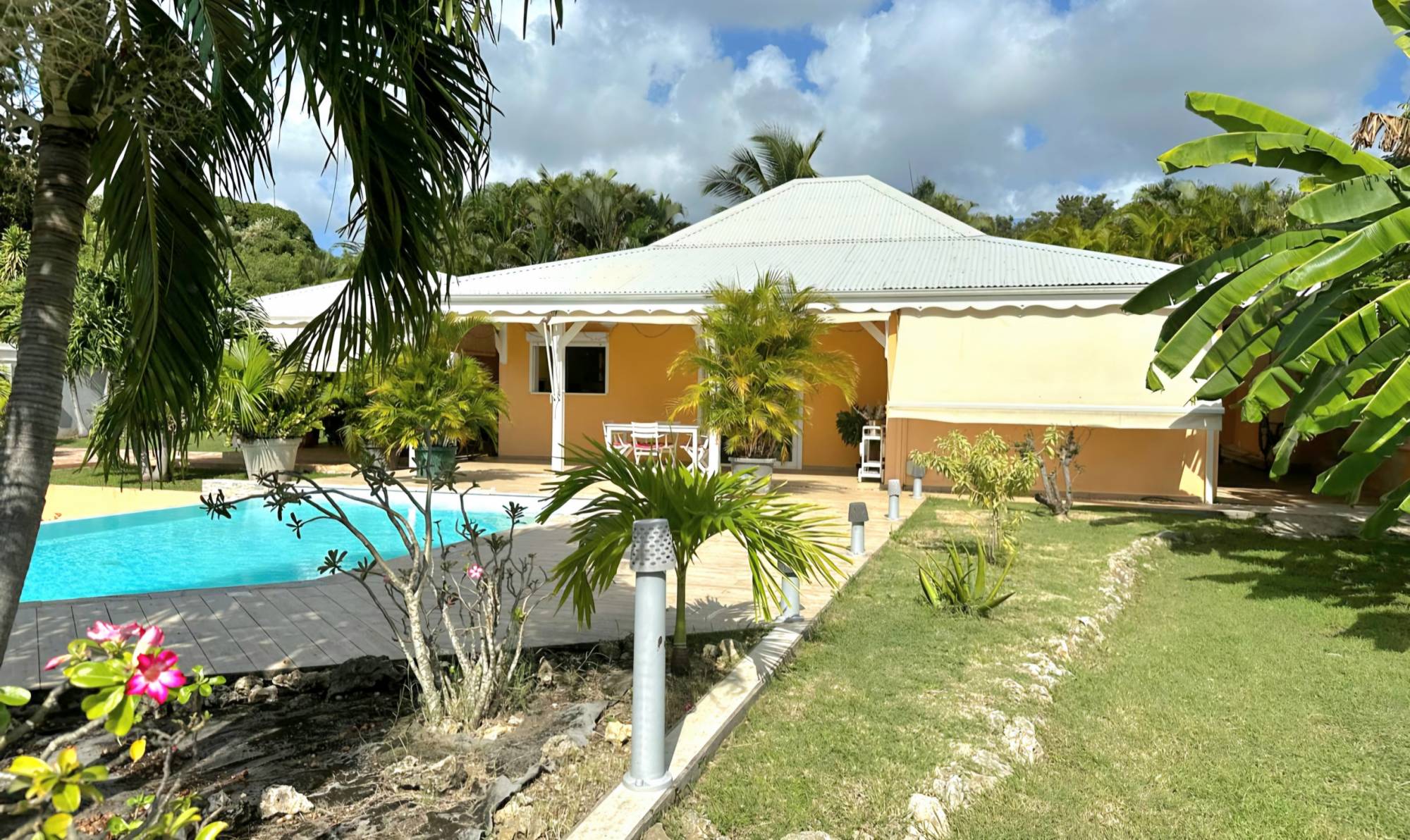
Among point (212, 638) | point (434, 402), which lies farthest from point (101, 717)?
point (434, 402)

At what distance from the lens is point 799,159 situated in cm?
2972

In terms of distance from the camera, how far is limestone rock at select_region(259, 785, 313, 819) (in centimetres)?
329

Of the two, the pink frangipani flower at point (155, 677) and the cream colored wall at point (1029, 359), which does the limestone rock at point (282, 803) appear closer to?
the pink frangipani flower at point (155, 677)

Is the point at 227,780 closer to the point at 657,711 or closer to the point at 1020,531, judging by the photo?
the point at 657,711

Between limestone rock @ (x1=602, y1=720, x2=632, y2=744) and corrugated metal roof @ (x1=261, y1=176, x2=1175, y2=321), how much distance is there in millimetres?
11418

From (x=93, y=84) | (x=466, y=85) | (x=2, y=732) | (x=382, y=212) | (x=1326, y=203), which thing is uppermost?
(x=1326, y=203)

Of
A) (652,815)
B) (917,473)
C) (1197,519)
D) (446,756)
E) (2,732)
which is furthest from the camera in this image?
(917,473)

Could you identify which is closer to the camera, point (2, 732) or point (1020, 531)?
point (2, 732)

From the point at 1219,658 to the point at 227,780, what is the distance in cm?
613

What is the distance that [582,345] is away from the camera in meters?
19.6

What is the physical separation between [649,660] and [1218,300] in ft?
22.1

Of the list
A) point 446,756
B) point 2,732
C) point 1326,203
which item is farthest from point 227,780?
point 1326,203

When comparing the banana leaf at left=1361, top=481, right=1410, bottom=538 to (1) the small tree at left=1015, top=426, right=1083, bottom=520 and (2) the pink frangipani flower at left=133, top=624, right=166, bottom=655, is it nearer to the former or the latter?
(1) the small tree at left=1015, top=426, right=1083, bottom=520

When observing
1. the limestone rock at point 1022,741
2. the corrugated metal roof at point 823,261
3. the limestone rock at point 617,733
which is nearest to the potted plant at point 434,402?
the corrugated metal roof at point 823,261
